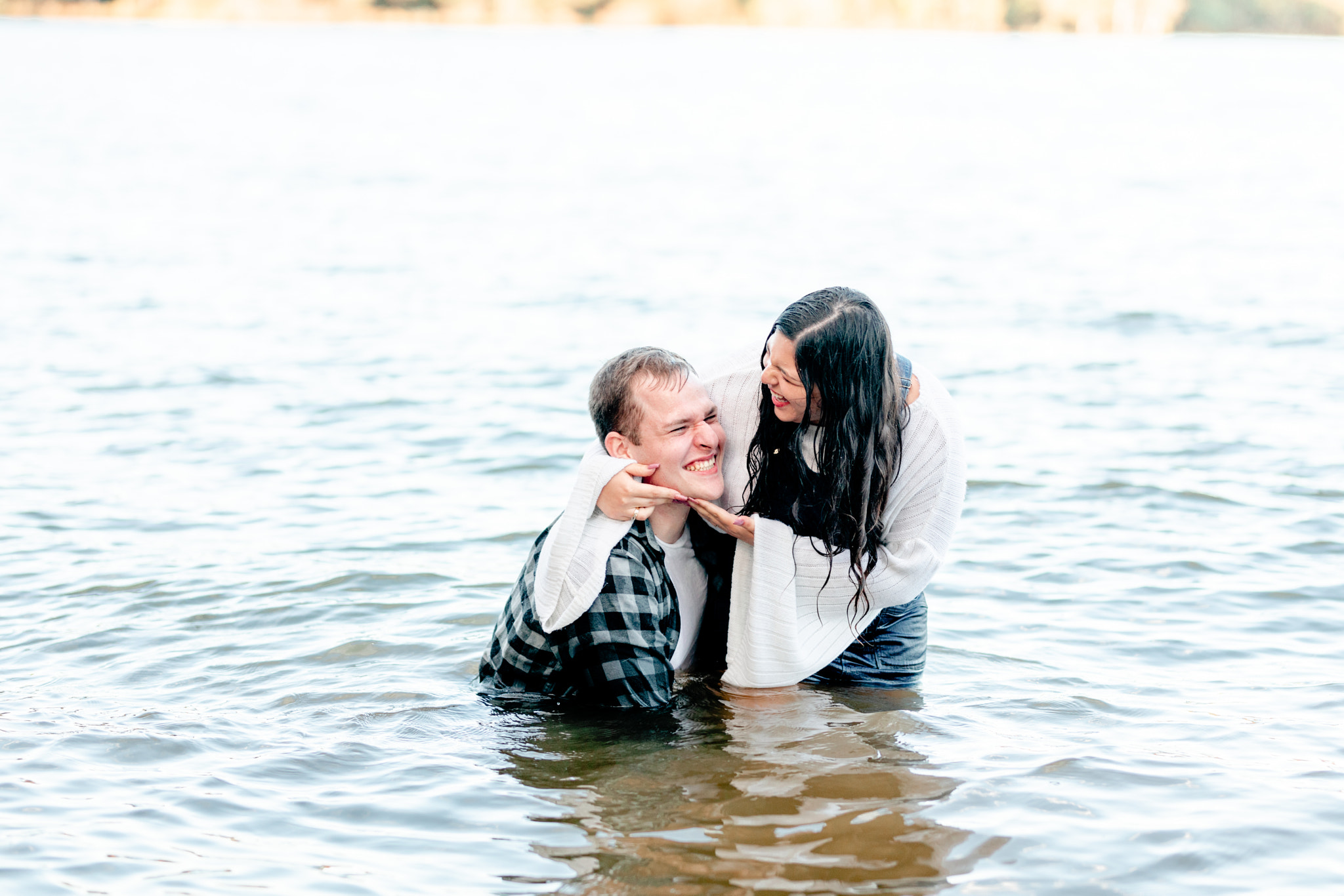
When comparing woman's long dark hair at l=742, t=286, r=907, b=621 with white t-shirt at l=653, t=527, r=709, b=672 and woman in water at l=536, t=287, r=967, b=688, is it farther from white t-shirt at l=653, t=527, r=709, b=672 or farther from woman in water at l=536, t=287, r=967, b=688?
white t-shirt at l=653, t=527, r=709, b=672

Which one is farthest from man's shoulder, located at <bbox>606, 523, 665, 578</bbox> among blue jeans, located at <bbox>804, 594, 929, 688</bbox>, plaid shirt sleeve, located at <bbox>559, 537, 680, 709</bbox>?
blue jeans, located at <bbox>804, 594, 929, 688</bbox>

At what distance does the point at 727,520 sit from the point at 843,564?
44cm

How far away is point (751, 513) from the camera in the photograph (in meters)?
4.69

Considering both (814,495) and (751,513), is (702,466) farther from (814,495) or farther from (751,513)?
(814,495)

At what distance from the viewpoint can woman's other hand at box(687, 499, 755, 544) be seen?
4.58m

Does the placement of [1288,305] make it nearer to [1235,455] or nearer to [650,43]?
[1235,455]

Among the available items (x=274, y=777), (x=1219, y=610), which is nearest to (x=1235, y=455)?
(x=1219, y=610)

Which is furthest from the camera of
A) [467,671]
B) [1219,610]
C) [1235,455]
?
[1235,455]

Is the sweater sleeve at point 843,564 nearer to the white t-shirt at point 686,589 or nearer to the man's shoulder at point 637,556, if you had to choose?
the white t-shirt at point 686,589

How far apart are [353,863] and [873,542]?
2005 millimetres

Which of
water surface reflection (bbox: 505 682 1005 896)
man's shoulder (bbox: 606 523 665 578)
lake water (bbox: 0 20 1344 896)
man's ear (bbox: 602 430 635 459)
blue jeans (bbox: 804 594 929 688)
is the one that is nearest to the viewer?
water surface reflection (bbox: 505 682 1005 896)

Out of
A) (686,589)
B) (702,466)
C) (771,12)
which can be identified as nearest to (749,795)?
(686,589)

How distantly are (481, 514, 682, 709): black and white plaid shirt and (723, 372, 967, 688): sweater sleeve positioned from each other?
1.00 feet

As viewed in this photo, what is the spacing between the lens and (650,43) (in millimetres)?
84625
